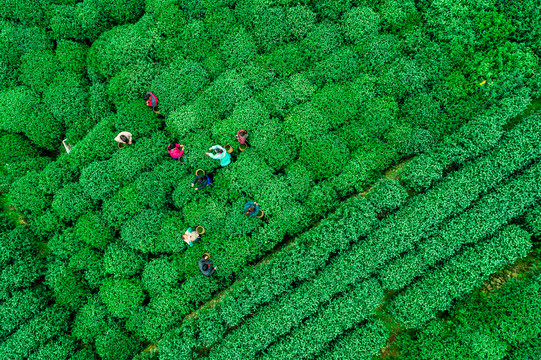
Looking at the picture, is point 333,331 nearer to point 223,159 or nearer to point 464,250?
point 464,250

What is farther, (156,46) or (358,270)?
(156,46)

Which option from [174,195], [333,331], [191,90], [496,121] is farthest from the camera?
[191,90]

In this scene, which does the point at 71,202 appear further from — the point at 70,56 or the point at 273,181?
the point at 273,181

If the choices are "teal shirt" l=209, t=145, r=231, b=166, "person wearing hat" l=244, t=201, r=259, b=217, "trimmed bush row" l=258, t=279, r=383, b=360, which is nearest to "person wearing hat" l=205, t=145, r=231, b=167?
"teal shirt" l=209, t=145, r=231, b=166

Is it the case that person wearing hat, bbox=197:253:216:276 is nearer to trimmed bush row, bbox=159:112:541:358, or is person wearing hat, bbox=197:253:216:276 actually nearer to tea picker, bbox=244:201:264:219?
trimmed bush row, bbox=159:112:541:358

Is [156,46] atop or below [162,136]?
atop

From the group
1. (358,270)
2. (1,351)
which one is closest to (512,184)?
(358,270)

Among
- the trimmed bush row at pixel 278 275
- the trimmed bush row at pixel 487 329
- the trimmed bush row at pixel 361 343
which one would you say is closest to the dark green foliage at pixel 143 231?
the trimmed bush row at pixel 278 275

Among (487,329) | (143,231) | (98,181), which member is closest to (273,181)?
(143,231)

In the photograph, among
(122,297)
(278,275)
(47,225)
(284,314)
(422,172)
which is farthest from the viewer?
(47,225)
